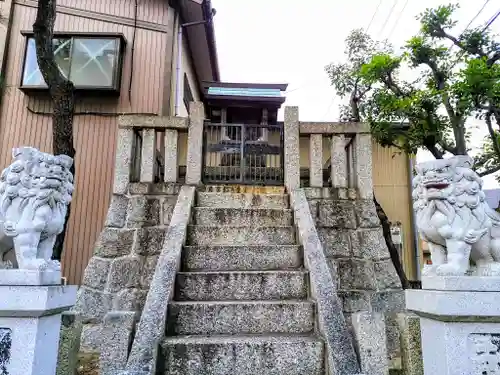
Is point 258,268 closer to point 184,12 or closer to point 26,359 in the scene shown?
point 26,359

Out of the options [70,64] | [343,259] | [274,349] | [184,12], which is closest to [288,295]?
[274,349]

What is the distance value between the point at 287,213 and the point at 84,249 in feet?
14.1

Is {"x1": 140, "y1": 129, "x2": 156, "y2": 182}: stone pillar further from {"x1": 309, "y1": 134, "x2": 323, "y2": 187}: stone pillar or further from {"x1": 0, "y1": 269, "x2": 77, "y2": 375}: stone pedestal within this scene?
{"x1": 0, "y1": 269, "x2": 77, "y2": 375}: stone pedestal

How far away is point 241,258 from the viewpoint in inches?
167

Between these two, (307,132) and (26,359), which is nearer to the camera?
(26,359)

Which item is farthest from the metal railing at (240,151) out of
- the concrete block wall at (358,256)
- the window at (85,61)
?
the window at (85,61)

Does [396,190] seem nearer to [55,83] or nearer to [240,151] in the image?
[240,151]

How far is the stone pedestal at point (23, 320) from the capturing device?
2.28m

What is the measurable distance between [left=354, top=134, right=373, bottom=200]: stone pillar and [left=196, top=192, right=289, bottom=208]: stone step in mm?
1062

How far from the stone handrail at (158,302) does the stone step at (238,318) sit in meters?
0.19

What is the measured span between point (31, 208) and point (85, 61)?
231 inches

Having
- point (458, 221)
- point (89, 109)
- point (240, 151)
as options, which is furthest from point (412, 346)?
point (89, 109)

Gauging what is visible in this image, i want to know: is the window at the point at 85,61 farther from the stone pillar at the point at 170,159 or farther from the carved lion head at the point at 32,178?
the carved lion head at the point at 32,178

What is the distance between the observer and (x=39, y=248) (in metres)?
2.62
